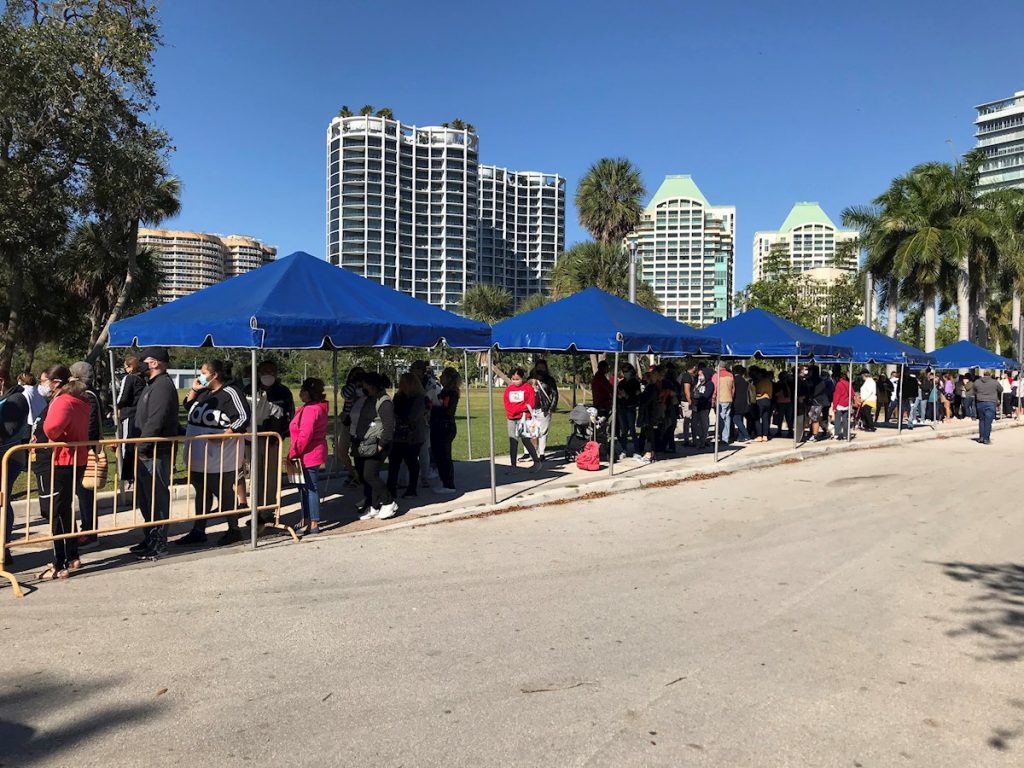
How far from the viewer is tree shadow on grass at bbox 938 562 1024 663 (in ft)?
16.1

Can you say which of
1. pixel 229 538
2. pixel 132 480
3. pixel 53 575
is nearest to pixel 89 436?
pixel 132 480

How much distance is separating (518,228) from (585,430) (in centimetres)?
15097

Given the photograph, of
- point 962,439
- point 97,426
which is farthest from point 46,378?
point 962,439

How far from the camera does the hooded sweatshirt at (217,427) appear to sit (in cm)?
710

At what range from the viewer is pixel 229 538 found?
7.35 metres

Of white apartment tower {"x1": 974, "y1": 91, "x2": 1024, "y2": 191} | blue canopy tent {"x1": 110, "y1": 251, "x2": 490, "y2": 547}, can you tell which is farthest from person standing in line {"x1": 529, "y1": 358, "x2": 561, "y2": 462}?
white apartment tower {"x1": 974, "y1": 91, "x2": 1024, "y2": 191}

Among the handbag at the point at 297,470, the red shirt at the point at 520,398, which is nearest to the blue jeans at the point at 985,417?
the red shirt at the point at 520,398

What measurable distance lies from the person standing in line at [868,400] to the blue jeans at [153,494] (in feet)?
65.5

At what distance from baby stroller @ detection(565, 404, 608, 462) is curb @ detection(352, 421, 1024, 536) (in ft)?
5.27

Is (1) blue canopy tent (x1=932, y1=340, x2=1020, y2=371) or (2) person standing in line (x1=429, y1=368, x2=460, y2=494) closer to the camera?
(2) person standing in line (x1=429, y1=368, x2=460, y2=494)

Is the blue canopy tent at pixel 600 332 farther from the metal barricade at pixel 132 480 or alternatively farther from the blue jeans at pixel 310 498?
the metal barricade at pixel 132 480

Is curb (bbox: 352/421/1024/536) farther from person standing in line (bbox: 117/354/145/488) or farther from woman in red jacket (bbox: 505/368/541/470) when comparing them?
person standing in line (bbox: 117/354/145/488)

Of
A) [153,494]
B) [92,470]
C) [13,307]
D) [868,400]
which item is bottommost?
[153,494]

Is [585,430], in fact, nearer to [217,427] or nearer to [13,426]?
[217,427]
